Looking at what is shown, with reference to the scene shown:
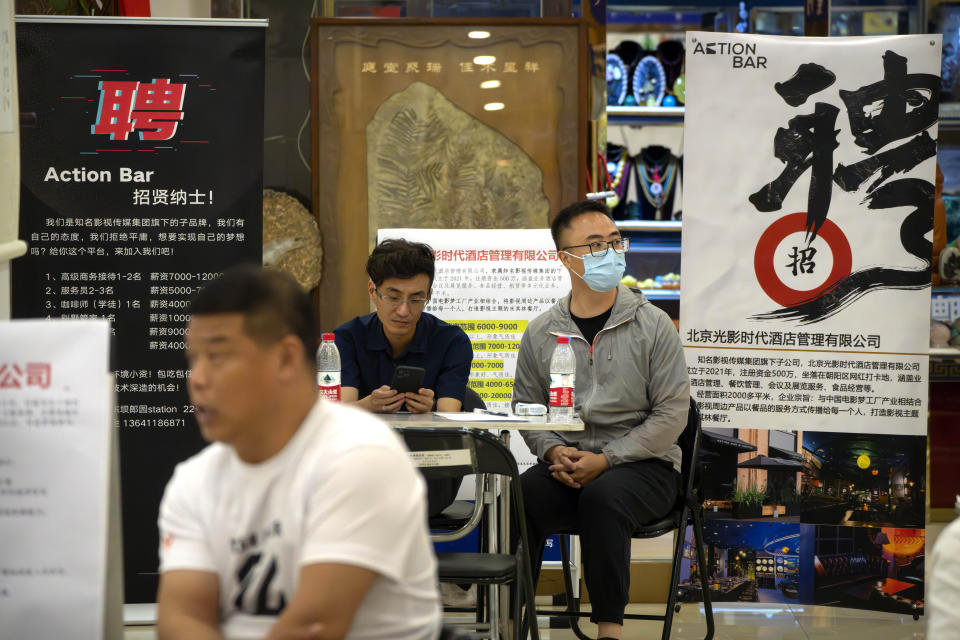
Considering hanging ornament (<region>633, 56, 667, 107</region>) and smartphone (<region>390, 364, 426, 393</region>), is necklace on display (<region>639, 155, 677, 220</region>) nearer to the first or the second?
hanging ornament (<region>633, 56, 667, 107</region>)

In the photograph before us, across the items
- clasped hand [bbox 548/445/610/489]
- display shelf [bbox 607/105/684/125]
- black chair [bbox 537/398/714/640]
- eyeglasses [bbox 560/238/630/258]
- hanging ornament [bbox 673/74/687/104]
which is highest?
hanging ornament [bbox 673/74/687/104]

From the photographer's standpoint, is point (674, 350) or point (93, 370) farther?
point (674, 350)

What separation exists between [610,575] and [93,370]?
6.24 ft

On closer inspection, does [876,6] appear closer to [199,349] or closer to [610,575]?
[610,575]

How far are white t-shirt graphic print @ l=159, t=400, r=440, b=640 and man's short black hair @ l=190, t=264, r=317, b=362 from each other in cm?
14

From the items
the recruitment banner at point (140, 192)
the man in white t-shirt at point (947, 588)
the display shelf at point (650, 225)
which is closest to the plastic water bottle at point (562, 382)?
the recruitment banner at point (140, 192)

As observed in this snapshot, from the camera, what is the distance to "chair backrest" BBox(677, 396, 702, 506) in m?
3.60

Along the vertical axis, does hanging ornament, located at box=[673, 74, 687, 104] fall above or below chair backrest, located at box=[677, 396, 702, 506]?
above

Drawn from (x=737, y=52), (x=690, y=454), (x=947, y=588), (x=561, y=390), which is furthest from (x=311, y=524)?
(x=737, y=52)

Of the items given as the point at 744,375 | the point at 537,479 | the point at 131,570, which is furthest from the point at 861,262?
the point at 131,570

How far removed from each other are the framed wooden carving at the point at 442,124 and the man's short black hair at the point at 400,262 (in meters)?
1.25

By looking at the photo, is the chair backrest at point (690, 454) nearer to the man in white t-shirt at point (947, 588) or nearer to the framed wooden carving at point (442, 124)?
the framed wooden carving at point (442, 124)

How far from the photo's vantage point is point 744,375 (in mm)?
4238

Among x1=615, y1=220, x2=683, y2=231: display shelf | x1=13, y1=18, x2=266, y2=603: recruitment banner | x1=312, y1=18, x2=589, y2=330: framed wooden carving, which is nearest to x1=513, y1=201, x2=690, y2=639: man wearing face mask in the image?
x1=312, y1=18, x2=589, y2=330: framed wooden carving
